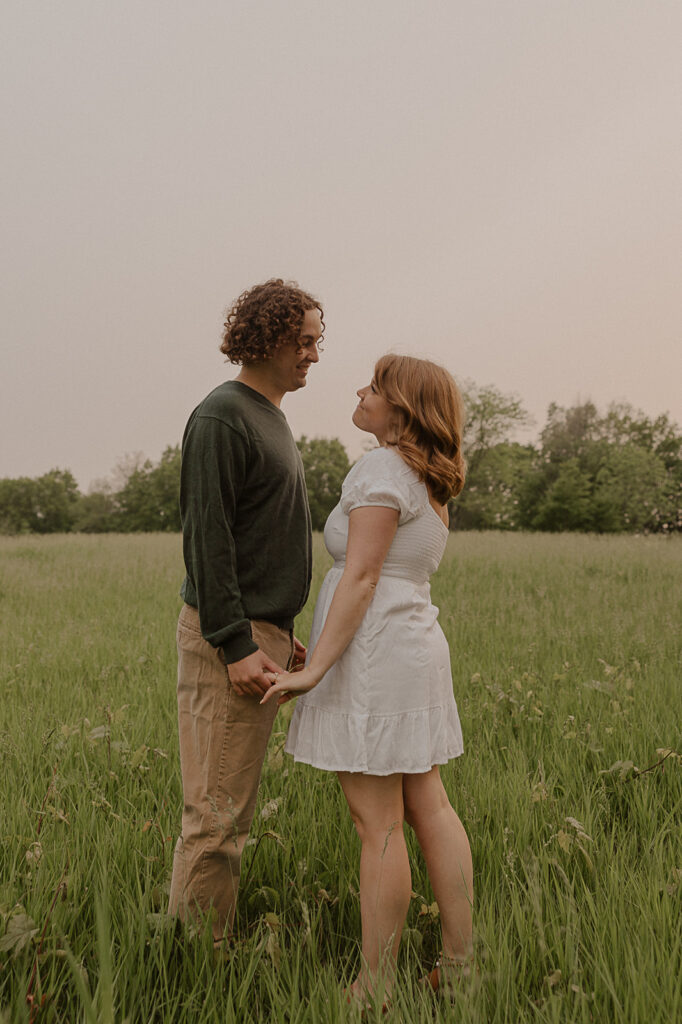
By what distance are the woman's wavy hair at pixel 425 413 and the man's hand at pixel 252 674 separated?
83cm

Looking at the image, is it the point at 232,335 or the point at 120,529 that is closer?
the point at 232,335

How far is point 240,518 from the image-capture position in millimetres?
2527

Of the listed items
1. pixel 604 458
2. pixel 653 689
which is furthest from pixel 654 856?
pixel 604 458

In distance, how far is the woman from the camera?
7.56 feet

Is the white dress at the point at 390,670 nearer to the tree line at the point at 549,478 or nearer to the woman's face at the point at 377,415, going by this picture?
the woman's face at the point at 377,415

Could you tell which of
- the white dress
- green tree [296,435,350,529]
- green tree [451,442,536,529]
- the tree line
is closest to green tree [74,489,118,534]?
the tree line

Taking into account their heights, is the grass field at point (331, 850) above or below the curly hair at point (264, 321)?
below

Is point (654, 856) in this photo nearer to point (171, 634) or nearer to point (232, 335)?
point (232, 335)

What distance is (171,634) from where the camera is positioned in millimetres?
7430

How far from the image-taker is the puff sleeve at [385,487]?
7.58 feet

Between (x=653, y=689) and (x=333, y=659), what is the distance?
145 inches

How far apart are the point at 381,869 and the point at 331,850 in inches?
35.2

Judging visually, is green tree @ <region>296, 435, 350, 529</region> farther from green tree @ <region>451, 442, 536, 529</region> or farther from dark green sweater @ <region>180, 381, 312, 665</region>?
dark green sweater @ <region>180, 381, 312, 665</region>

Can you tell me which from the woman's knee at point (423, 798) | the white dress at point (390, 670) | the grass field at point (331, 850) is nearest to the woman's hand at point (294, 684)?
the white dress at point (390, 670)
